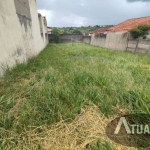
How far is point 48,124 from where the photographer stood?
47.3 inches

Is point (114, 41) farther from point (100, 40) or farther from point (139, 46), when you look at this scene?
point (100, 40)

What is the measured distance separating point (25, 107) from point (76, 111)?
715 millimetres

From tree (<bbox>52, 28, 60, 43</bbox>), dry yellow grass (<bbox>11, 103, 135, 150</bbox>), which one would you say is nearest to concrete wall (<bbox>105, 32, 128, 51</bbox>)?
dry yellow grass (<bbox>11, 103, 135, 150</bbox>)

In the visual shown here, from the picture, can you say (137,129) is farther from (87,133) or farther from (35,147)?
(35,147)

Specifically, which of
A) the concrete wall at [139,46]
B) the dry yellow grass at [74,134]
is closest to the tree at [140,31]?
the concrete wall at [139,46]

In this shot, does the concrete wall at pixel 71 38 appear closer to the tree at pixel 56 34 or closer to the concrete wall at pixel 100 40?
the tree at pixel 56 34

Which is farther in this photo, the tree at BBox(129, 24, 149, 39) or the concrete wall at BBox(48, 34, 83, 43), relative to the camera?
the concrete wall at BBox(48, 34, 83, 43)

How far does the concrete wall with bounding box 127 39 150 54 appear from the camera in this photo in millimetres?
5693

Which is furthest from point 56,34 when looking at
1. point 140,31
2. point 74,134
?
point 74,134

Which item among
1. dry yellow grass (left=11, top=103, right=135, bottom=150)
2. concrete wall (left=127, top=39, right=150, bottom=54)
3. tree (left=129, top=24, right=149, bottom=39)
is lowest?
dry yellow grass (left=11, top=103, right=135, bottom=150)

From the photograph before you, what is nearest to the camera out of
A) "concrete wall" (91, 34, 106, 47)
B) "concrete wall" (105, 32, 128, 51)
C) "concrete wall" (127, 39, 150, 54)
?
"concrete wall" (127, 39, 150, 54)

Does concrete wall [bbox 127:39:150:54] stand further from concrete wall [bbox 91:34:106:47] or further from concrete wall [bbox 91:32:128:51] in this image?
concrete wall [bbox 91:34:106:47]

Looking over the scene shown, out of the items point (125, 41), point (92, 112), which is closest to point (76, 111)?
point (92, 112)

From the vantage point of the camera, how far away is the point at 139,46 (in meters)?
6.19
